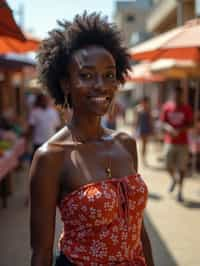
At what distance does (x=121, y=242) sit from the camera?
1.75 metres

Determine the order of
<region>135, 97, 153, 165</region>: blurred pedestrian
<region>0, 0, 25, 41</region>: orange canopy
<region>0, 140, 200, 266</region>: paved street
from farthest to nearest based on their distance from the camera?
1. <region>135, 97, 153, 165</region>: blurred pedestrian
2. <region>0, 140, 200, 266</region>: paved street
3. <region>0, 0, 25, 41</region>: orange canopy

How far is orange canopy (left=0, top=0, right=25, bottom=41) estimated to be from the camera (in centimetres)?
356

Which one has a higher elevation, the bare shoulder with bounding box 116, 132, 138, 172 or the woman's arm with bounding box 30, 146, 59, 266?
the bare shoulder with bounding box 116, 132, 138, 172

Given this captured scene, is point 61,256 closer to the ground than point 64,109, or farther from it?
closer to the ground

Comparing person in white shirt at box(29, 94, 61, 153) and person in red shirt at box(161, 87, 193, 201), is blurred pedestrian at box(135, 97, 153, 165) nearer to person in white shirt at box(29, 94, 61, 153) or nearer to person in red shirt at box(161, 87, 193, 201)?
person in red shirt at box(161, 87, 193, 201)

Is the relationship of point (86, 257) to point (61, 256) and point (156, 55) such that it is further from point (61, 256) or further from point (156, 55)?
point (156, 55)

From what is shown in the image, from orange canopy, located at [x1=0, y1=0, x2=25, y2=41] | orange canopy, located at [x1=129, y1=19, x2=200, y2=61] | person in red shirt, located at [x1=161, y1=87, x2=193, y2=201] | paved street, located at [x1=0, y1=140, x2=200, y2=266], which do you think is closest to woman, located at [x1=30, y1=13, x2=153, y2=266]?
orange canopy, located at [x1=0, y1=0, x2=25, y2=41]

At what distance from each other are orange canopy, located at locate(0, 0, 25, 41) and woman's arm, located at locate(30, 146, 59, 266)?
2.17 meters

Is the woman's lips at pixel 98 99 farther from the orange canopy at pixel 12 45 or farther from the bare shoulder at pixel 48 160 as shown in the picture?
the orange canopy at pixel 12 45

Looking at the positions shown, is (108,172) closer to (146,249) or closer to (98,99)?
(98,99)

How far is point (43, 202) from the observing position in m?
1.67

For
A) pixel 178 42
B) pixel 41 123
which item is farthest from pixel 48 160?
pixel 41 123

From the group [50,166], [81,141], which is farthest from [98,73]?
[50,166]

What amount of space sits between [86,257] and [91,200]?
0.24 metres
